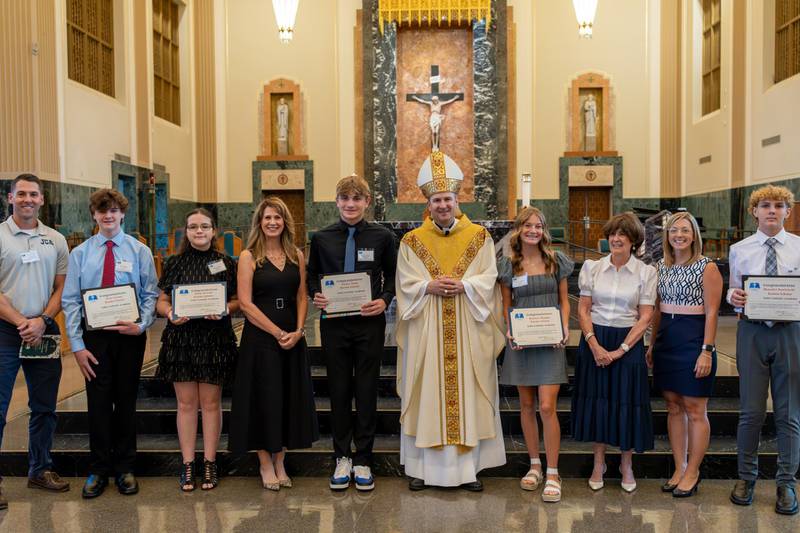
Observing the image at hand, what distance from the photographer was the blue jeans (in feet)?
14.0

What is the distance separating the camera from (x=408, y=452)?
4430mm

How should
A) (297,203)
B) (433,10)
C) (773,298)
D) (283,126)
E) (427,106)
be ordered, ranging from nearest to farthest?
1. (773,298)
2. (433,10)
3. (427,106)
4. (283,126)
5. (297,203)

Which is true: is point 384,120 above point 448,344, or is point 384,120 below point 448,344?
above

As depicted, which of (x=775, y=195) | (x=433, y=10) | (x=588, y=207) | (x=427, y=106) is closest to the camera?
(x=775, y=195)

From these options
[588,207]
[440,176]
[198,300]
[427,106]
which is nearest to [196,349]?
[198,300]

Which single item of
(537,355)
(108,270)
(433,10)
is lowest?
(537,355)

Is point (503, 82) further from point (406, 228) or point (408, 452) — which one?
point (408, 452)

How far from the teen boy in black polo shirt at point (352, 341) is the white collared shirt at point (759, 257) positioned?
6.82 feet

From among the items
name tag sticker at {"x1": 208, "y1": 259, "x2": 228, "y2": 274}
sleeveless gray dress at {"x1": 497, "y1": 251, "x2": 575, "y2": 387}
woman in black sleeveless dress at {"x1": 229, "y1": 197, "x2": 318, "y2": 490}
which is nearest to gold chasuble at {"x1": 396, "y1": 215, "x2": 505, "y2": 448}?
sleeveless gray dress at {"x1": 497, "y1": 251, "x2": 575, "y2": 387}

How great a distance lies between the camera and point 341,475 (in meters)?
4.35

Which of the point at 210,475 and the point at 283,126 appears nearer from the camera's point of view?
the point at 210,475

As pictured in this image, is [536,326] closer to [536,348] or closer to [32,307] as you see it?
[536,348]

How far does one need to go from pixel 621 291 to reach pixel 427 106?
43.1 feet

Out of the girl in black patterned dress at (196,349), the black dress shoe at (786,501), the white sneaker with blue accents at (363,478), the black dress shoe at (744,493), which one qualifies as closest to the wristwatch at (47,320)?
the girl in black patterned dress at (196,349)
